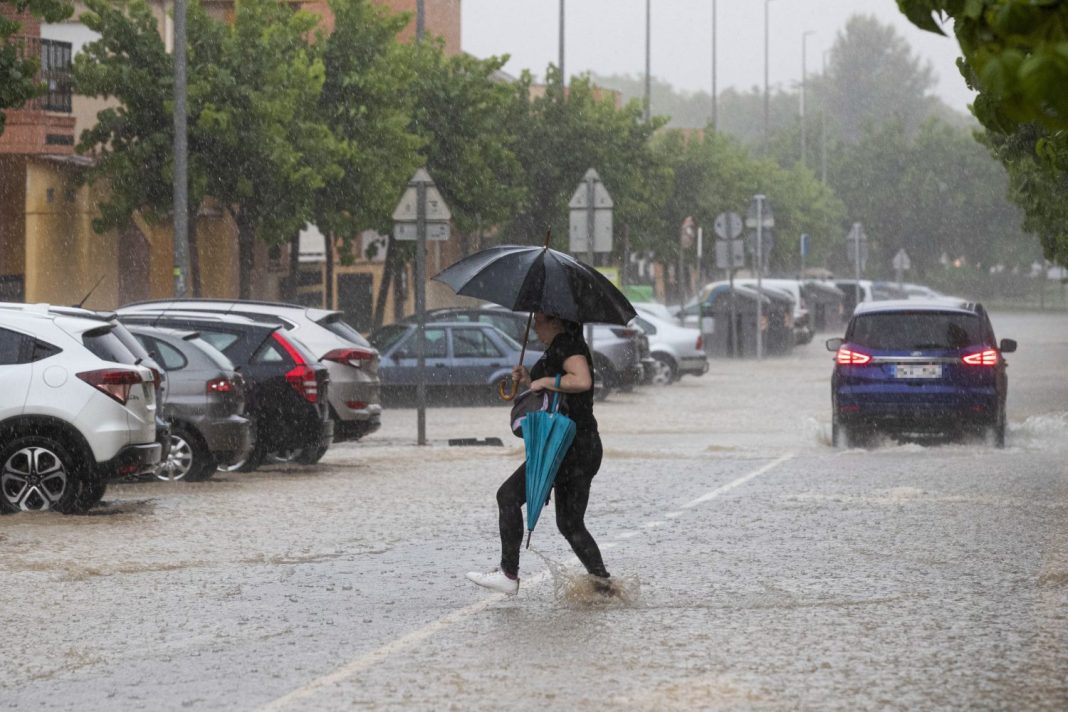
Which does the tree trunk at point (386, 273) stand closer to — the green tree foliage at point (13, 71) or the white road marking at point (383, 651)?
the green tree foliage at point (13, 71)

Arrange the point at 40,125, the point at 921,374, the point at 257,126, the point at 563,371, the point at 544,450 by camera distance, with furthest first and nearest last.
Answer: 1. the point at 257,126
2. the point at 40,125
3. the point at 921,374
4. the point at 563,371
5. the point at 544,450

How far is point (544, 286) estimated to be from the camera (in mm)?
10203

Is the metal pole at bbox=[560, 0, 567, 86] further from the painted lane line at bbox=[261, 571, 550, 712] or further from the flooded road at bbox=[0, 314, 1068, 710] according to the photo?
the painted lane line at bbox=[261, 571, 550, 712]

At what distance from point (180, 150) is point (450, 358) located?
16.0ft

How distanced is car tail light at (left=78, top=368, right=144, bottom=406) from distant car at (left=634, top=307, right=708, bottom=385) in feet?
76.3

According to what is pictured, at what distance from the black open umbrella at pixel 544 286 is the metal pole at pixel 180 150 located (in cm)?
1822

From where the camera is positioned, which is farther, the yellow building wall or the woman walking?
the yellow building wall

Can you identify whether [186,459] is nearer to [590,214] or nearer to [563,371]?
[563,371]

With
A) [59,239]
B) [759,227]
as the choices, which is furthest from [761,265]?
[59,239]

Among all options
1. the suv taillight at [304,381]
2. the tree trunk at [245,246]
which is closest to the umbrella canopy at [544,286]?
the suv taillight at [304,381]

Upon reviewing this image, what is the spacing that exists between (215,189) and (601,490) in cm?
1829

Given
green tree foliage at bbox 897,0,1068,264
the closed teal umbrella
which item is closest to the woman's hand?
the closed teal umbrella

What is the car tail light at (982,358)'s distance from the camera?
21.3 metres

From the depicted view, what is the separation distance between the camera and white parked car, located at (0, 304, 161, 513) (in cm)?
1444
